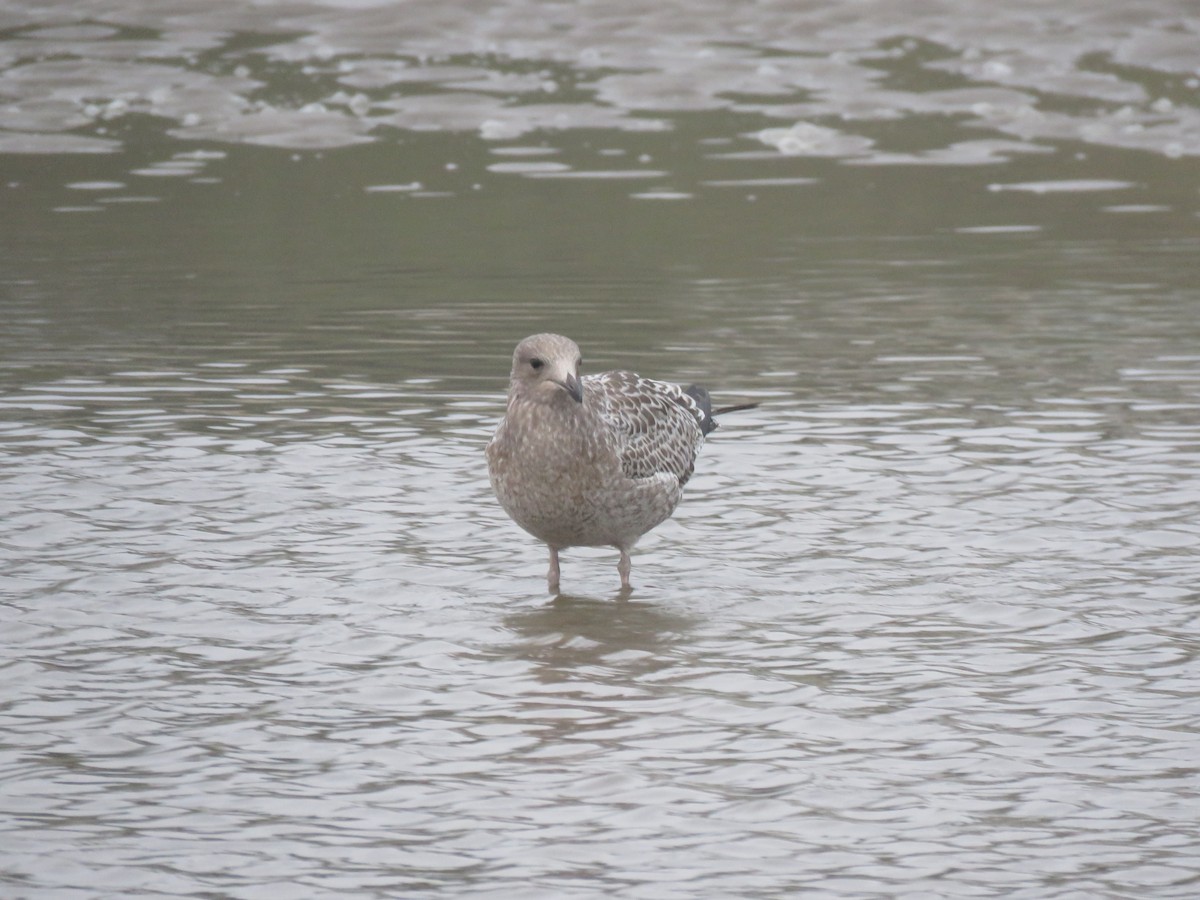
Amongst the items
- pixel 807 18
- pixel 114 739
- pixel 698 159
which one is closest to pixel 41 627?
pixel 114 739

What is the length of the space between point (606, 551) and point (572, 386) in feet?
6.75

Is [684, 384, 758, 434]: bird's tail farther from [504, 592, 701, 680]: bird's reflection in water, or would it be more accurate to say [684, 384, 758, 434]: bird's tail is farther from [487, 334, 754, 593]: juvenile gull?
[504, 592, 701, 680]: bird's reflection in water

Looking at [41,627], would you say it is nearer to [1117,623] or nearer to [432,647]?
[432,647]

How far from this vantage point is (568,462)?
8.52 metres

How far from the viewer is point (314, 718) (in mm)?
7262

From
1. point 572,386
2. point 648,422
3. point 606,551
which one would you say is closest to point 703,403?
point 606,551

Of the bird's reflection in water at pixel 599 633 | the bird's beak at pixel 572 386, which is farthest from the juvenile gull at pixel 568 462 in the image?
the bird's reflection in water at pixel 599 633

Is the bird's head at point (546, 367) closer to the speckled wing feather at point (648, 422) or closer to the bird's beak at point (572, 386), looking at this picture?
the bird's beak at point (572, 386)

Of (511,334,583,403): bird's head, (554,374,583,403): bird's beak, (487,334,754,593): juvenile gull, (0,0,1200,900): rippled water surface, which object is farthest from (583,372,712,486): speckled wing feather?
(0,0,1200,900): rippled water surface

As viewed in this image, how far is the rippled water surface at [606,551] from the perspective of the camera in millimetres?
6238

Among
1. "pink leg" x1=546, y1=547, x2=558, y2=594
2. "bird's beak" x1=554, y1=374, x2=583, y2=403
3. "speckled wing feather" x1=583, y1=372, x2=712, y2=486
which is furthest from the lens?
"pink leg" x1=546, y1=547, x2=558, y2=594

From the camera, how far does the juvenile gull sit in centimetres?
852

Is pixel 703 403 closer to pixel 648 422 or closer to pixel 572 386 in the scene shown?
pixel 648 422

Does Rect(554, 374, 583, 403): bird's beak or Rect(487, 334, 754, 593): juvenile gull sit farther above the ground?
Rect(554, 374, 583, 403): bird's beak
